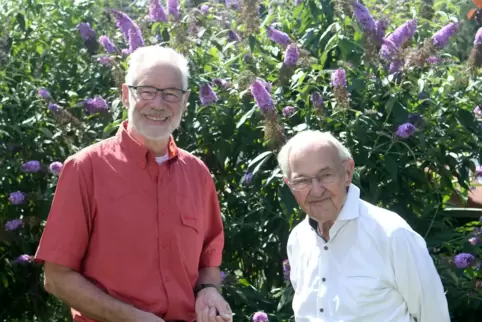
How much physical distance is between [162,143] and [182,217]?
0.93 ft

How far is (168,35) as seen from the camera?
5512 millimetres

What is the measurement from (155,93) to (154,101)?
0.11 ft

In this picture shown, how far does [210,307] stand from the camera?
11.7 ft

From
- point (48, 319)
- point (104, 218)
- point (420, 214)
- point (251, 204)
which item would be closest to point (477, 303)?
point (420, 214)

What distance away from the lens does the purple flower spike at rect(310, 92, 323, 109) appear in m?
4.62

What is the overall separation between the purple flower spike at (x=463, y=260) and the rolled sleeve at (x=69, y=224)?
191 centimetres

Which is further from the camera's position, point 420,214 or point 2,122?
point 2,122

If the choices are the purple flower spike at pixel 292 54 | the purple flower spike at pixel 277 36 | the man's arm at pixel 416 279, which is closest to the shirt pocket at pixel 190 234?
the man's arm at pixel 416 279

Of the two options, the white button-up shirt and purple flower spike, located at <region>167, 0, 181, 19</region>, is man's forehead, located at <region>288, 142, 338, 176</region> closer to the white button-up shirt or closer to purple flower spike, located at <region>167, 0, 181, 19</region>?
the white button-up shirt

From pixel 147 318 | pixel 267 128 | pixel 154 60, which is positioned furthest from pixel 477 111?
pixel 147 318

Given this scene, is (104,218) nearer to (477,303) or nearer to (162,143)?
(162,143)

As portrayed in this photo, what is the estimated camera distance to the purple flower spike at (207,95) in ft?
16.1

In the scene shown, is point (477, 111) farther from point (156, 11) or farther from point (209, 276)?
point (209, 276)

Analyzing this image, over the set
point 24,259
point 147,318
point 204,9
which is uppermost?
point 204,9
